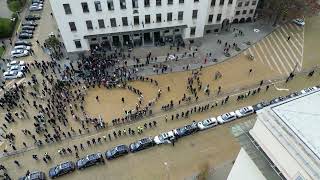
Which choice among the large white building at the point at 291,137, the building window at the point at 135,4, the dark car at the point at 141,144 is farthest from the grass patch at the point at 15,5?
the large white building at the point at 291,137

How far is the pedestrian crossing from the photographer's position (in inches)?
2319

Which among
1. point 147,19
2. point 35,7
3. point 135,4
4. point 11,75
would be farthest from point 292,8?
point 11,75

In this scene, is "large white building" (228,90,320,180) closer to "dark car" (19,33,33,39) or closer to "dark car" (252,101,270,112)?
"dark car" (252,101,270,112)

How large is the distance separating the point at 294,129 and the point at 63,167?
2973 cm

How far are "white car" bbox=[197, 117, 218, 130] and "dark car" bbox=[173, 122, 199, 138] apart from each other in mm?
735

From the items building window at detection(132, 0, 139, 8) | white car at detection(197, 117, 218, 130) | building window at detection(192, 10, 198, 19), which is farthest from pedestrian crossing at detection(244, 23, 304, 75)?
building window at detection(132, 0, 139, 8)

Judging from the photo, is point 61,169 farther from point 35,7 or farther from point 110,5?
point 35,7

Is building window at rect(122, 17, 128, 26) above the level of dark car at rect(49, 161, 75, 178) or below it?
above

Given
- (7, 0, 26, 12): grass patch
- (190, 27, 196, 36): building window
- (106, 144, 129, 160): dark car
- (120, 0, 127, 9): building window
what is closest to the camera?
(106, 144, 129, 160): dark car

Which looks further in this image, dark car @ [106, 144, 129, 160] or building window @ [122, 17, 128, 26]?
building window @ [122, 17, 128, 26]

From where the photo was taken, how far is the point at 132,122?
49.7m

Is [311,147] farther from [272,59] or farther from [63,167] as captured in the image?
[272,59]

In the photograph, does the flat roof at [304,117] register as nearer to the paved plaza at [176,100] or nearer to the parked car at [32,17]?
the paved plaza at [176,100]

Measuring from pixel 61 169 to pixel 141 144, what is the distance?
1095 centimetres
